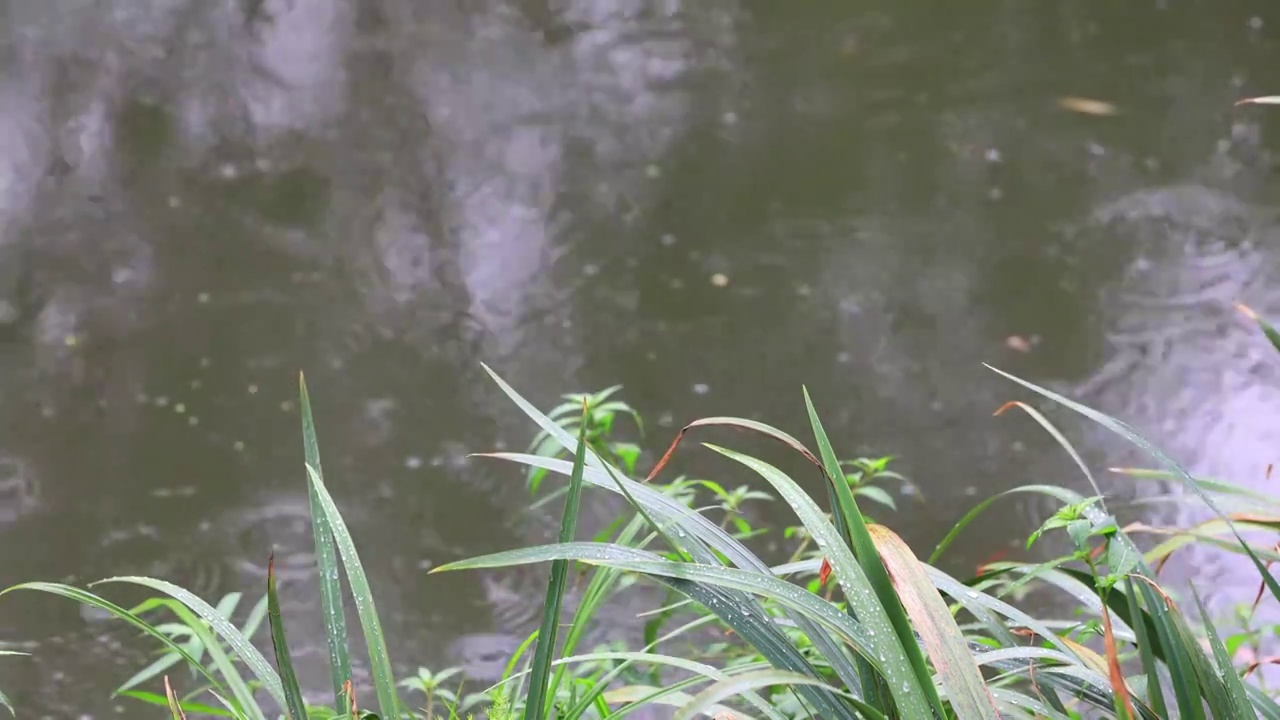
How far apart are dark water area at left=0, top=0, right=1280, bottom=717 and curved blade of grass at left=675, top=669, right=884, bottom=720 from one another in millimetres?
1555

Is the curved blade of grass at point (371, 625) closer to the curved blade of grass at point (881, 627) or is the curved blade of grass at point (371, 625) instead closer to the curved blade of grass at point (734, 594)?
the curved blade of grass at point (734, 594)

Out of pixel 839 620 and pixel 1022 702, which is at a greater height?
pixel 839 620

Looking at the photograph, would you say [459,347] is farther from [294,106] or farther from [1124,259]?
[1124,259]

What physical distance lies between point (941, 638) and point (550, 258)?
280cm

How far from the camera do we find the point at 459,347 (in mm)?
3340

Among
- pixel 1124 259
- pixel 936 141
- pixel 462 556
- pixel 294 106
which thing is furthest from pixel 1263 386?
pixel 294 106

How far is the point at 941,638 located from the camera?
40.3 inches

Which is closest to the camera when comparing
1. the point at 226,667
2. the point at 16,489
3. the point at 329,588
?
the point at 329,588

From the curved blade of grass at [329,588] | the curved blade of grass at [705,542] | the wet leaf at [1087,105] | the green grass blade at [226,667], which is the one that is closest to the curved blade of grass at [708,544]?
the curved blade of grass at [705,542]

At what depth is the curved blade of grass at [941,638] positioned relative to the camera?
Answer: 99 cm

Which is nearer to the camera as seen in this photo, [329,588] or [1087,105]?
[329,588]

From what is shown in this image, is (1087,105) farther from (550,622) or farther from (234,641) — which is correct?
(234,641)

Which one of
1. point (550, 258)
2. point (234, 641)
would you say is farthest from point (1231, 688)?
point (550, 258)

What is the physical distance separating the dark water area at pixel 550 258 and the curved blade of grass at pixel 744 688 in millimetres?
1555
